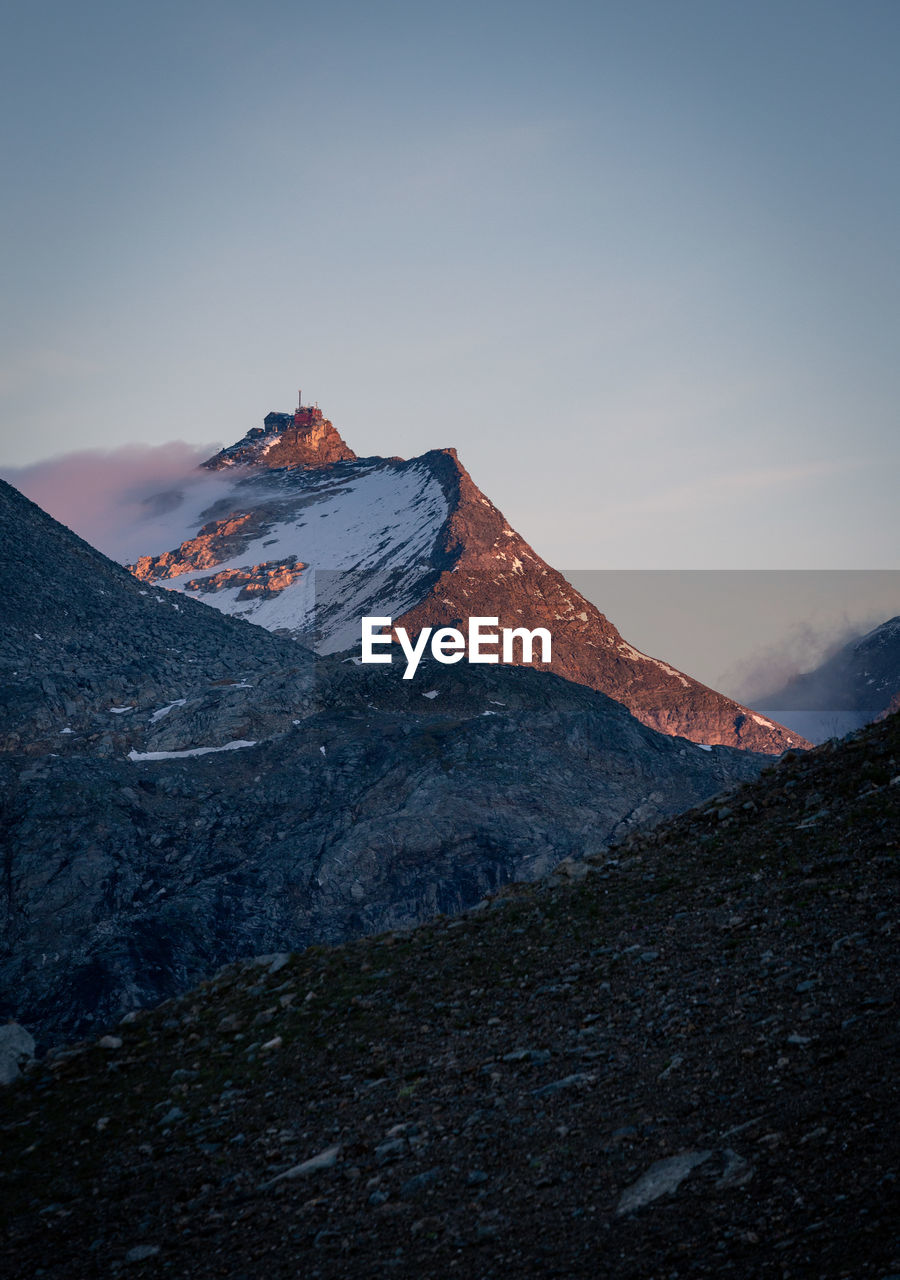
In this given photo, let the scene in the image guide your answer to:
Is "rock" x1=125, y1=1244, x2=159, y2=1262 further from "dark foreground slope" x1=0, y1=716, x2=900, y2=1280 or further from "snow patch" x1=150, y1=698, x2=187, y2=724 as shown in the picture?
"snow patch" x1=150, y1=698, x2=187, y2=724

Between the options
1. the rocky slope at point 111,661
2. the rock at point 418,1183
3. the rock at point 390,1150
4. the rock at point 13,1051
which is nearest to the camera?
the rock at point 418,1183

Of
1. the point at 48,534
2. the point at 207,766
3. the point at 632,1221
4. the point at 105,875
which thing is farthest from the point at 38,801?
the point at 632,1221

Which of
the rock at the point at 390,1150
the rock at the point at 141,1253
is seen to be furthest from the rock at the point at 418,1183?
the rock at the point at 141,1253

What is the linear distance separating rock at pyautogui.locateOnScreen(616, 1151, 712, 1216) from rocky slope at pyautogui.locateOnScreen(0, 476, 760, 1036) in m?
78.5

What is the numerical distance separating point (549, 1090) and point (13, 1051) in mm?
13792

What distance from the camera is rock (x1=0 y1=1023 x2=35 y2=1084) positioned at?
2286 centimetres

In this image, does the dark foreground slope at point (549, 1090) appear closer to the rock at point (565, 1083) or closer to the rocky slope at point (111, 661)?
the rock at point (565, 1083)

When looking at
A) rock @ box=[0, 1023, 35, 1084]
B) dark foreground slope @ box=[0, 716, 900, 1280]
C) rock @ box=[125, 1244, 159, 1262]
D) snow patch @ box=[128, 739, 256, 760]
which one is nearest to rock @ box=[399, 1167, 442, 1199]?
dark foreground slope @ box=[0, 716, 900, 1280]

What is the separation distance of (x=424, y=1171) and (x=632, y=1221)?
3785 mm

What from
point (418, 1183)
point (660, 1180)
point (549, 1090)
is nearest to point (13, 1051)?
point (418, 1183)

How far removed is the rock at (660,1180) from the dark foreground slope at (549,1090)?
0.04 metres

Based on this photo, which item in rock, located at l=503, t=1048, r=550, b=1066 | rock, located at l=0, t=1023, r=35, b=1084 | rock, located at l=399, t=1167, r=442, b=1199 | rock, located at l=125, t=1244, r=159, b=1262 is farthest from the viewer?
rock, located at l=0, t=1023, r=35, b=1084

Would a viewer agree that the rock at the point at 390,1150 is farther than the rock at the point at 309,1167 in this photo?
No

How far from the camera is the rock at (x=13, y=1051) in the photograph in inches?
900
